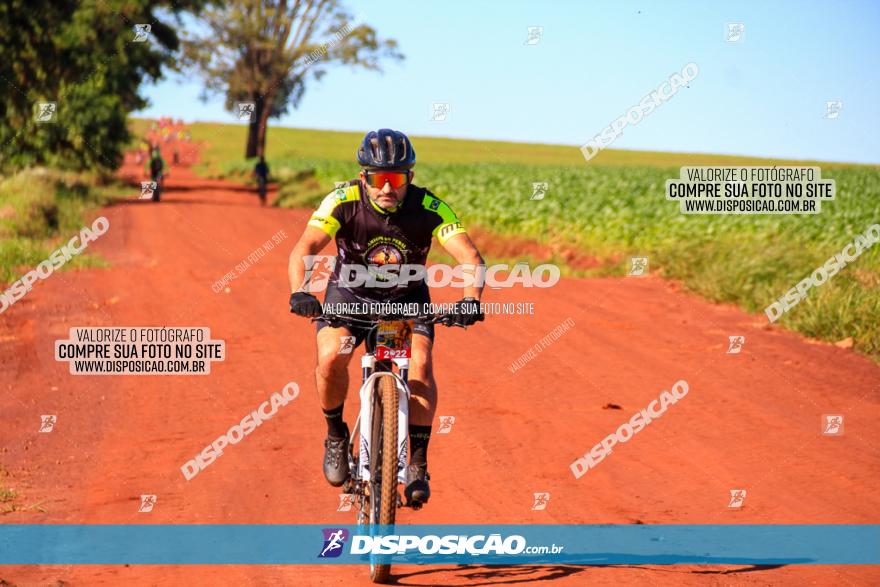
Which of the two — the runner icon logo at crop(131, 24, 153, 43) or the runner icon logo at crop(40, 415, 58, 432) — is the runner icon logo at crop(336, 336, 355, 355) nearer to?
the runner icon logo at crop(40, 415, 58, 432)

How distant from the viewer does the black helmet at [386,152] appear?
6305mm

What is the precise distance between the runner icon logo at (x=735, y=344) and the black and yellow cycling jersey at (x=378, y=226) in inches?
318

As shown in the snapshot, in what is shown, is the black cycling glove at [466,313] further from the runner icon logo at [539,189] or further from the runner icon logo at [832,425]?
the runner icon logo at [539,189]

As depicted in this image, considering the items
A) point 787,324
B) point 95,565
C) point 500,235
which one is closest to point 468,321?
point 95,565

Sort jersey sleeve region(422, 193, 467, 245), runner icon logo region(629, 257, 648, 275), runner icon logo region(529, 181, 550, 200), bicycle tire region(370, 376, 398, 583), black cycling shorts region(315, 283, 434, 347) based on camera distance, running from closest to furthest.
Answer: bicycle tire region(370, 376, 398, 583) < black cycling shorts region(315, 283, 434, 347) < jersey sleeve region(422, 193, 467, 245) < runner icon logo region(629, 257, 648, 275) < runner icon logo region(529, 181, 550, 200)

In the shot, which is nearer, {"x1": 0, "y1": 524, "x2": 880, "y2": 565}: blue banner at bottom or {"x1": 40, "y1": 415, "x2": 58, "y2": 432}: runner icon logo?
{"x1": 0, "y1": 524, "x2": 880, "y2": 565}: blue banner at bottom

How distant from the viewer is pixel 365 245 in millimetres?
6586

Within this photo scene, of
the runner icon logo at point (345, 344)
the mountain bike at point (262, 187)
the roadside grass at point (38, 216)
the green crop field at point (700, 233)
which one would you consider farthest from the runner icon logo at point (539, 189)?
the mountain bike at point (262, 187)

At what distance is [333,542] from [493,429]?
133 inches

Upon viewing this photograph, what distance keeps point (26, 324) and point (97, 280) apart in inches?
147

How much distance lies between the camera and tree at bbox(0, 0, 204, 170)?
3762 centimetres

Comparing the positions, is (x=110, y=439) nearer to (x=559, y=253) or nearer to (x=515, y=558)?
(x=515, y=558)

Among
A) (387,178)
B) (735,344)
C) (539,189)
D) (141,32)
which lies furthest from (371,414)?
(141,32)

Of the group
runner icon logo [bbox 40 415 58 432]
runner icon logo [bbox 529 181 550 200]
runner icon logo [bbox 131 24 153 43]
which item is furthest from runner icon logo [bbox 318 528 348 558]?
runner icon logo [bbox 131 24 153 43]
